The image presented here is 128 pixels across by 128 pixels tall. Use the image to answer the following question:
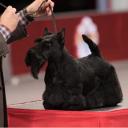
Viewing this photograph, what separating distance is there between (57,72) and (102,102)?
0.25 metres

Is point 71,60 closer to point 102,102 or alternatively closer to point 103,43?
point 102,102

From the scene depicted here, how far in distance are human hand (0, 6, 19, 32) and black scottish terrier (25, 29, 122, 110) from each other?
0.33 ft

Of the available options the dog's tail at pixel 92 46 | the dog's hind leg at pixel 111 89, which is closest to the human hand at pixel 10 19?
the dog's tail at pixel 92 46

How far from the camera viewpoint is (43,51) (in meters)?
2.32

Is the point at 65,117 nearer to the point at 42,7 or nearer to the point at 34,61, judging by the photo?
the point at 34,61

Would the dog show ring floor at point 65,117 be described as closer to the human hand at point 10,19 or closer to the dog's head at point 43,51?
the dog's head at point 43,51

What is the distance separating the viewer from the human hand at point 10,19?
2.31 m

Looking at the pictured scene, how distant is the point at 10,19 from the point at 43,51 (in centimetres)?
16

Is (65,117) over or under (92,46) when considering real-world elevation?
under

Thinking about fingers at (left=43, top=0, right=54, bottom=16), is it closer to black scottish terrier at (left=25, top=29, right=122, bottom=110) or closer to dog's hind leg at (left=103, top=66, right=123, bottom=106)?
black scottish terrier at (left=25, top=29, right=122, bottom=110)

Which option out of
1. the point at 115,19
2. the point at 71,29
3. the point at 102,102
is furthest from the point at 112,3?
the point at 102,102

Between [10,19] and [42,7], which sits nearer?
[10,19]

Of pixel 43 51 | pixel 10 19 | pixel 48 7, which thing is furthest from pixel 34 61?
pixel 48 7

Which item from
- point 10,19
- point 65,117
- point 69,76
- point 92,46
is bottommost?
point 65,117
